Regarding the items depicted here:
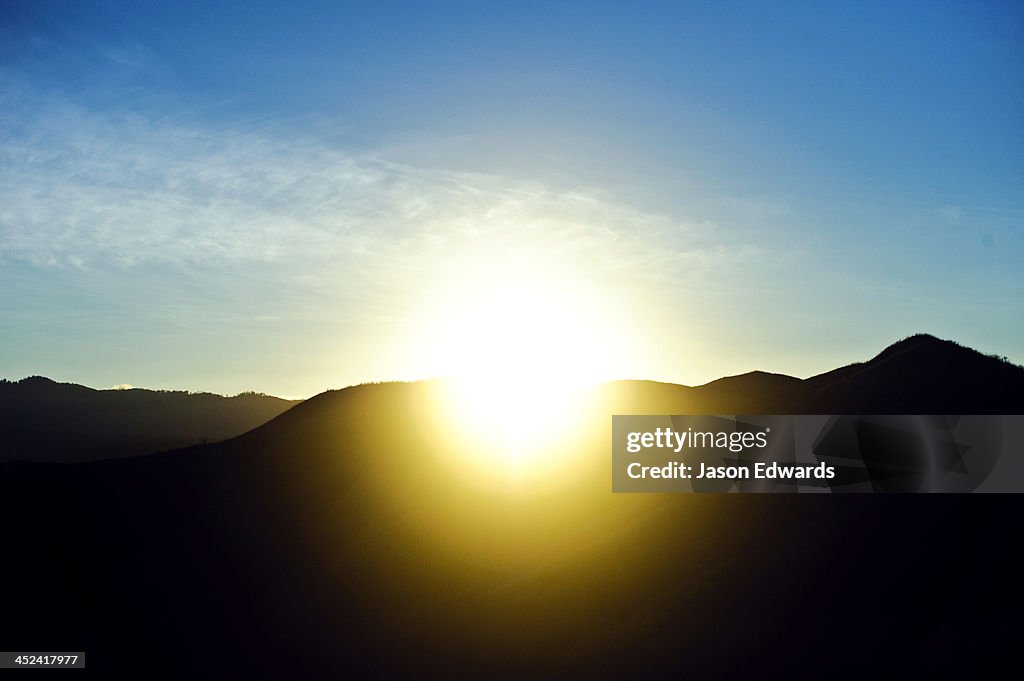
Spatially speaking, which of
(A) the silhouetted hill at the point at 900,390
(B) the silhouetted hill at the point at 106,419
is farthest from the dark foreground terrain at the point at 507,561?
(B) the silhouetted hill at the point at 106,419

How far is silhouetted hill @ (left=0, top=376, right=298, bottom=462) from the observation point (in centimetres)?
13150

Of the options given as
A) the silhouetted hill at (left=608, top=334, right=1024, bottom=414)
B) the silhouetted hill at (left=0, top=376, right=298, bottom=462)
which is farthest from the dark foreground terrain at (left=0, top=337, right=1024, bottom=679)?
the silhouetted hill at (left=0, top=376, right=298, bottom=462)

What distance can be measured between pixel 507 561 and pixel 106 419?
151 m

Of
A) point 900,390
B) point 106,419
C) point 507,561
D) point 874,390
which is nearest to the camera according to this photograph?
point 507,561

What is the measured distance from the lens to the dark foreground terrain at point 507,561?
25125 millimetres

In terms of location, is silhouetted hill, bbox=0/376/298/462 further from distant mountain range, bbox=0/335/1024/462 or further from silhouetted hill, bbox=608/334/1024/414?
silhouetted hill, bbox=608/334/1024/414

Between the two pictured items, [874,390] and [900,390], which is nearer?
[900,390]

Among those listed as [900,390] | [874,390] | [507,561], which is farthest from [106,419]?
[900,390]

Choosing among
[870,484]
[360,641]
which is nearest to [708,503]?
[870,484]

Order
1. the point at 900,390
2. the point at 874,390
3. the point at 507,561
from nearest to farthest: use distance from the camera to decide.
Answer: the point at 507,561
the point at 900,390
the point at 874,390

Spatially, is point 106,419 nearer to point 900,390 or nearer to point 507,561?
point 507,561

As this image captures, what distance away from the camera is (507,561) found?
3434 cm

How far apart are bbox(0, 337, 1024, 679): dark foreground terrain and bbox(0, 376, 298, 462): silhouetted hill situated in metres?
81.2

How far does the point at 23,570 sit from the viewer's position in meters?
40.4
